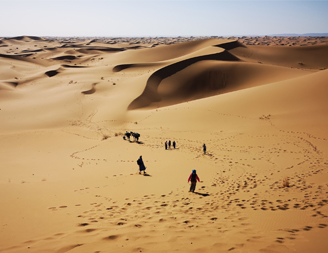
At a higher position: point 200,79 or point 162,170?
point 200,79

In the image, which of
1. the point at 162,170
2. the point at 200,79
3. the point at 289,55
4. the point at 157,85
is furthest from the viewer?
the point at 289,55

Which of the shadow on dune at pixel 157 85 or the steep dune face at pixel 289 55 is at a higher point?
the steep dune face at pixel 289 55

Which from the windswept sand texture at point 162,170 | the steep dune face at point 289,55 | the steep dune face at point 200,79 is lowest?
the windswept sand texture at point 162,170

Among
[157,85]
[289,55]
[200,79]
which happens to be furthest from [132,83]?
[289,55]

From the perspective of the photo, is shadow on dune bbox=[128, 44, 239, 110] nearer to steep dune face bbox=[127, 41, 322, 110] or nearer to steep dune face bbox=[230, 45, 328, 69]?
steep dune face bbox=[127, 41, 322, 110]

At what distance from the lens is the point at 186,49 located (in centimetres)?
6125

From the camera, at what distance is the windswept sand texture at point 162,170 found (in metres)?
4.81

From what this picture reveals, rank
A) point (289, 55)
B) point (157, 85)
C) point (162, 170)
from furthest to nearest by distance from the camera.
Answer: point (289, 55) < point (157, 85) < point (162, 170)

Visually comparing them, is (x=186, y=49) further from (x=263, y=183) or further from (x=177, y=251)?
(x=177, y=251)

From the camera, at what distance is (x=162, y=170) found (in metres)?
10.4

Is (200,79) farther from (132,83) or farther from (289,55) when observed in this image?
(289,55)

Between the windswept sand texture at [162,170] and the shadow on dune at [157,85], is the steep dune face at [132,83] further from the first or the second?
the windswept sand texture at [162,170]

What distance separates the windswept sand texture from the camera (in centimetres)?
481

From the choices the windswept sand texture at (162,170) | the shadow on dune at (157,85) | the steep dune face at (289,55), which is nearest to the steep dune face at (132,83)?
the shadow on dune at (157,85)
